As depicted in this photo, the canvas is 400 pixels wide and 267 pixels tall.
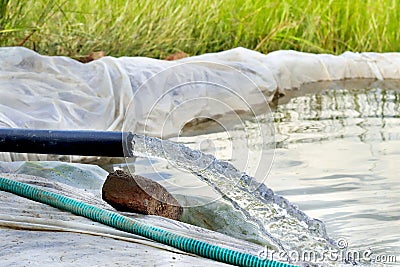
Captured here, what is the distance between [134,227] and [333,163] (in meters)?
1.96

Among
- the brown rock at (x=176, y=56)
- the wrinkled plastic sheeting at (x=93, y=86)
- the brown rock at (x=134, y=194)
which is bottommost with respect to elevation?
the brown rock at (x=176, y=56)

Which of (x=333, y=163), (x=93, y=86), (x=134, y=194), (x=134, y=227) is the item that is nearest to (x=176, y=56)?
(x=93, y=86)

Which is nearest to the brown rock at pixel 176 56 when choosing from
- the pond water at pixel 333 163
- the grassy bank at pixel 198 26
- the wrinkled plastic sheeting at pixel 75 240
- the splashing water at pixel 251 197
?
the grassy bank at pixel 198 26

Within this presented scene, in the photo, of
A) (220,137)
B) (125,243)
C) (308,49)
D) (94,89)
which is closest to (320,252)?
(125,243)

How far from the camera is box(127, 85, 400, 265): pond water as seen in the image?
2.90 metres

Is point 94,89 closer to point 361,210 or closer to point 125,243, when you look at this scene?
point 361,210

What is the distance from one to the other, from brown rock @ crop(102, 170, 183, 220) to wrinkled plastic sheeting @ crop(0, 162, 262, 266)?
0.04 m

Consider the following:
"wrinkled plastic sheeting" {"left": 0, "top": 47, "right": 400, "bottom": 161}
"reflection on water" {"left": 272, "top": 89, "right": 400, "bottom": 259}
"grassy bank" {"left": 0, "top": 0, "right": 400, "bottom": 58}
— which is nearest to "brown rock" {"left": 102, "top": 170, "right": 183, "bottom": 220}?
"reflection on water" {"left": 272, "top": 89, "right": 400, "bottom": 259}

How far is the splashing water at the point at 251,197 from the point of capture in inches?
101

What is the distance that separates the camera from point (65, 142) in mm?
2707

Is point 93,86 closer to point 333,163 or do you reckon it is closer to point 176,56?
point 176,56

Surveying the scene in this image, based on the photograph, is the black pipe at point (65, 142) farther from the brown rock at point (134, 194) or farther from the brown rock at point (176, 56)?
the brown rock at point (176, 56)

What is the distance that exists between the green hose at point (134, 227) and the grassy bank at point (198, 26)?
3410 millimetres

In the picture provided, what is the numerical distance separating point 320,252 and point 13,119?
240 cm
